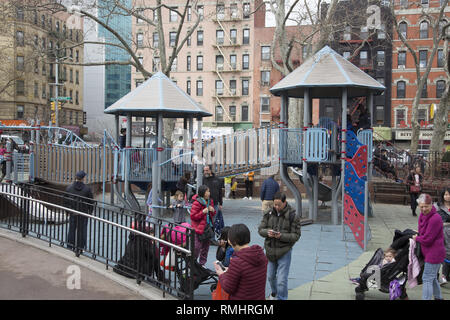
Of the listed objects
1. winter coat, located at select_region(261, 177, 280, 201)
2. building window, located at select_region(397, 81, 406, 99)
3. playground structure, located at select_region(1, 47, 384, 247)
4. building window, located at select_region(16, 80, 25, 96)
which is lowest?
winter coat, located at select_region(261, 177, 280, 201)

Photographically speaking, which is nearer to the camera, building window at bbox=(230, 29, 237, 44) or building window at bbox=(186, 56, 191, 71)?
building window at bbox=(230, 29, 237, 44)

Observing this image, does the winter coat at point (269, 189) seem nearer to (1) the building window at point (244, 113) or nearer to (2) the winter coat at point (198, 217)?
A: (2) the winter coat at point (198, 217)

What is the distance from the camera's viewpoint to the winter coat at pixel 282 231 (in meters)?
6.56

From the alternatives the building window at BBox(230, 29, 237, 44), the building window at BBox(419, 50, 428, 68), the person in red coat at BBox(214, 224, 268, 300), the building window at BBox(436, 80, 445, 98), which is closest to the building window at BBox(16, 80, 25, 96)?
the building window at BBox(230, 29, 237, 44)

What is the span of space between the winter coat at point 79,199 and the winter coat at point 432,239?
5866 millimetres

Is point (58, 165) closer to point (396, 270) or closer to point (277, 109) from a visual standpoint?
point (396, 270)

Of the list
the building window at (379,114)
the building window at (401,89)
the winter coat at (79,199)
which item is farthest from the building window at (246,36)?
the winter coat at (79,199)

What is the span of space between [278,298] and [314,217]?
29.3ft

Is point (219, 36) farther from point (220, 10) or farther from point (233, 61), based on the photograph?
point (220, 10)

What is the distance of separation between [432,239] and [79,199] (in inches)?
258

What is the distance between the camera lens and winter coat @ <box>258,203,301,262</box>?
6.56 metres

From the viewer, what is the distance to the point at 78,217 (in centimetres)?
856

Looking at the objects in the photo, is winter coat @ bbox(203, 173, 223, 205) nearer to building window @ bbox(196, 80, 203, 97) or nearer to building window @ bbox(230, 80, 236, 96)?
building window @ bbox(230, 80, 236, 96)

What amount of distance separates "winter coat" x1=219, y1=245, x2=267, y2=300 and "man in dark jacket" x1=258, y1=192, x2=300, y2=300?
1598mm
